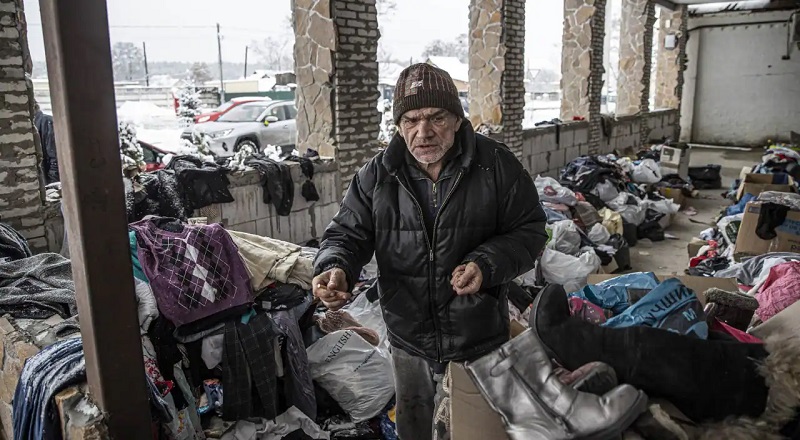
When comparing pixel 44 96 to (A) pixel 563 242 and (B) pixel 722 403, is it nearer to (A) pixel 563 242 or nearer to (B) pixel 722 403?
(A) pixel 563 242

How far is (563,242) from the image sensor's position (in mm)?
5555

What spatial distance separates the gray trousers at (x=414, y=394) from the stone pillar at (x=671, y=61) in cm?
1446

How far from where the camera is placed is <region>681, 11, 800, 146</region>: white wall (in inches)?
565

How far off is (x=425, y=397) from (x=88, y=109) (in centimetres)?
152

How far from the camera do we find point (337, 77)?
5.31 m

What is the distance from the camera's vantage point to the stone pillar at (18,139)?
3.28 metres

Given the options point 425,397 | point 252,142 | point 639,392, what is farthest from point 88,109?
point 252,142

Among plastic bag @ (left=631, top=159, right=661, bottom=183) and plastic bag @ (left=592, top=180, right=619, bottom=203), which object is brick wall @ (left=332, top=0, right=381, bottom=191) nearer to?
plastic bag @ (left=592, top=180, right=619, bottom=203)

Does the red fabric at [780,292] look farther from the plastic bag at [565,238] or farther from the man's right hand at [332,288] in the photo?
Answer: the plastic bag at [565,238]

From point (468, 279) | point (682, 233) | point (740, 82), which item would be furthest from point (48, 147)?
point (740, 82)

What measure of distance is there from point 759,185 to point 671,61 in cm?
926

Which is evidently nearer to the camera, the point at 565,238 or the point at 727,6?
the point at 565,238

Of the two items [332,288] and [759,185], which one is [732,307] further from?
[759,185]

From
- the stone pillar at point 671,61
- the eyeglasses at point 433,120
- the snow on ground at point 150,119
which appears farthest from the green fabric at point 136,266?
the stone pillar at point 671,61
